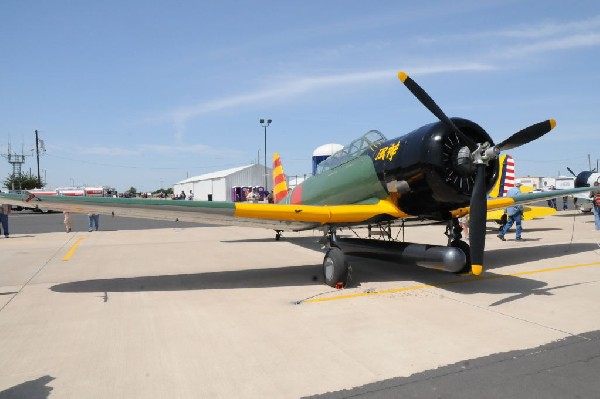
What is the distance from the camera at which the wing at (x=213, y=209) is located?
624 cm

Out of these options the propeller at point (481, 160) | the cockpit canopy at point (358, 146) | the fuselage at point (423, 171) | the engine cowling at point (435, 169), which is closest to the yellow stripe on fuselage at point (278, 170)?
the cockpit canopy at point (358, 146)

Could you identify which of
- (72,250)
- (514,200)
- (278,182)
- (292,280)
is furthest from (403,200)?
(72,250)

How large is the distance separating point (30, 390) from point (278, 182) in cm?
1149

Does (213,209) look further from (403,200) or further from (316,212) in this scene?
(403,200)

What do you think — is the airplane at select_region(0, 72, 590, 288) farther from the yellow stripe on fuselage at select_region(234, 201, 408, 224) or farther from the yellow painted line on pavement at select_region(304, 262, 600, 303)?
the yellow painted line on pavement at select_region(304, 262, 600, 303)

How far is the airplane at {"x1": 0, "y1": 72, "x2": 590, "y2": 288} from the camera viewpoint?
232 inches

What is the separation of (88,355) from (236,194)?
51.7 meters

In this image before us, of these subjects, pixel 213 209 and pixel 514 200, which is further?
pixel 514 200

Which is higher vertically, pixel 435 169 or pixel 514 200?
pixel 435 169

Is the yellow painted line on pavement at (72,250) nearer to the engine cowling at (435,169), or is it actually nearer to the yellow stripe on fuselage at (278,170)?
the yellow stripe on fuselage at (278,170)

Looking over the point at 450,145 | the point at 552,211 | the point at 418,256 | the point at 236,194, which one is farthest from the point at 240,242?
the point at 236,194

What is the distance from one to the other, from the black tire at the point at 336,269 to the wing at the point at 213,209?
1.89 feet

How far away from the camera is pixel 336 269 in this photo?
655 centimetres

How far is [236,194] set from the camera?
5503cm
